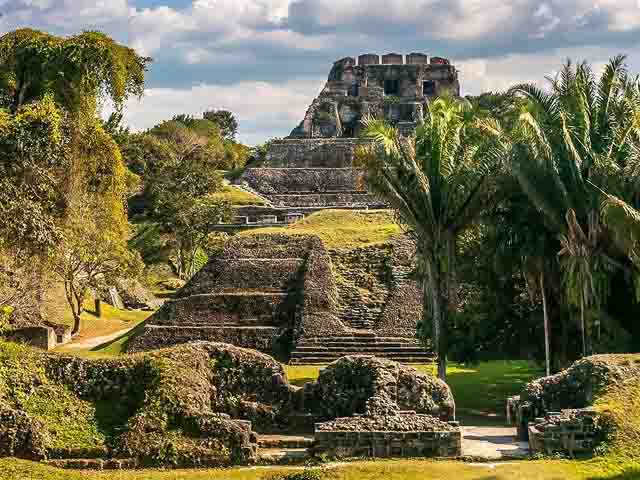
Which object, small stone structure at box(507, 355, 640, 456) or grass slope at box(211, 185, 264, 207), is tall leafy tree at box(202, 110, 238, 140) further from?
small stone structure at box(507, 355, 640, 456)

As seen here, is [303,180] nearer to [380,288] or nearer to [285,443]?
[380,288]

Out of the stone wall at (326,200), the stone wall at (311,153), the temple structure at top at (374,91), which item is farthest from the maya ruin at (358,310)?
the temple structure at top at (374,91)

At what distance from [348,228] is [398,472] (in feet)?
74.4

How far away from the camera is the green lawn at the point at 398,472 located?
14312 mm

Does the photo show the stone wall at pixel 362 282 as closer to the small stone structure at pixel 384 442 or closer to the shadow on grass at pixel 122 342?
the shadow on grass at pixel 122 342

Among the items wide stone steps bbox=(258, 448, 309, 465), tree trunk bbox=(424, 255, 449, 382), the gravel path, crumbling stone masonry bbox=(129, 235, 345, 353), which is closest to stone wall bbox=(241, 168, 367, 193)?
crumbling stone masonry bbox=(129, 235, 345, 353)

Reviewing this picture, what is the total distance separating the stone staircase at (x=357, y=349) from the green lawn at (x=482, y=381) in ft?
2.16

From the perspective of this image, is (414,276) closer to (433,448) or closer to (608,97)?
(608,97)

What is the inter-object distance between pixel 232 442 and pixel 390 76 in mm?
56547

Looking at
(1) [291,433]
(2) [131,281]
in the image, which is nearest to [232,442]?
(1) [291,433]

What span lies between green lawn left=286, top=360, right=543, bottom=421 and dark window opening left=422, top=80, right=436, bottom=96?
4036 centimetres

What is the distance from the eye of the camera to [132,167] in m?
61.7

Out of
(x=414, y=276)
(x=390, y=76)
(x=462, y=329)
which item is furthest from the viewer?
(x=390, y=76)

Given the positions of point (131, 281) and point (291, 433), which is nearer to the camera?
point (291, 433)
